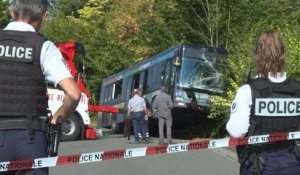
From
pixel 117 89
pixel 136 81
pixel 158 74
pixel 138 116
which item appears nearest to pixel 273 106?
pixel 138 116

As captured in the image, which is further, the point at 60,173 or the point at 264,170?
the point at 60,173

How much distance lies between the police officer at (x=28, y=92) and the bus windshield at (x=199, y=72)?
19.1 meters

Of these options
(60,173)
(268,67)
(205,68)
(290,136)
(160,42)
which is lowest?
(60,173)

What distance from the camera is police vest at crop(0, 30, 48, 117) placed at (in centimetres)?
393

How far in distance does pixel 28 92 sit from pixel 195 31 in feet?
81.4

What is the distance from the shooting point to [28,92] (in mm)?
3930

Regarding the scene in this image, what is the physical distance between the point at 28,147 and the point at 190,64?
19459mm

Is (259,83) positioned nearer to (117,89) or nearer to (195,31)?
(195,31)

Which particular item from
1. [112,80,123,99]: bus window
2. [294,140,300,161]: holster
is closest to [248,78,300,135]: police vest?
[294,140,300,161]: holster

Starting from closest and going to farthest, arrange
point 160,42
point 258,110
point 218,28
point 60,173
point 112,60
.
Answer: point 258,110, point 60,173, point 218,28, point 160,42, point 112,60

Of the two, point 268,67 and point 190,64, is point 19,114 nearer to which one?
point 268,67

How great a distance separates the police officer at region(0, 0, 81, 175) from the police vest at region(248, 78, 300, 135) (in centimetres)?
119

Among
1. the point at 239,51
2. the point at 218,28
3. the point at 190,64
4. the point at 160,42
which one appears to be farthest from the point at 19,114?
the point at 160,42

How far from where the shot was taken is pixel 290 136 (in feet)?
14.4
